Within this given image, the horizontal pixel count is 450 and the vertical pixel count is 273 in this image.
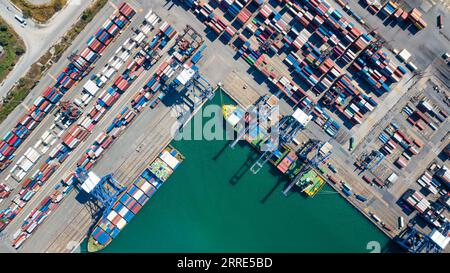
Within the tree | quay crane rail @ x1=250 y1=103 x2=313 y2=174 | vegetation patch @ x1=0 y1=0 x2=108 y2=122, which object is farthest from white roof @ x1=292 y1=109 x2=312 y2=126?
the tree

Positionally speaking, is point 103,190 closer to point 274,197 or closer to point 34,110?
point 34,110

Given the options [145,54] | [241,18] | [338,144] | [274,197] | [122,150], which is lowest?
[122,150]

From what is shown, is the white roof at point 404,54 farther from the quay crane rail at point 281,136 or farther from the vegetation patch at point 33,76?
the vegetation patch at point 33,76

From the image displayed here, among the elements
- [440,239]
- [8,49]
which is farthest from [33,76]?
[440,239]

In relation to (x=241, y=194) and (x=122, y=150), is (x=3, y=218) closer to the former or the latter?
(x=122, y=150)

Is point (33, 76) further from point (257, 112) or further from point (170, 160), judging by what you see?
point (257, 112)
